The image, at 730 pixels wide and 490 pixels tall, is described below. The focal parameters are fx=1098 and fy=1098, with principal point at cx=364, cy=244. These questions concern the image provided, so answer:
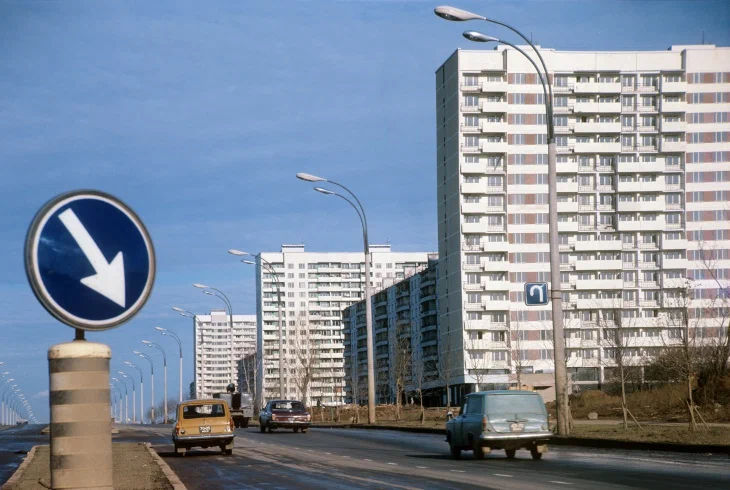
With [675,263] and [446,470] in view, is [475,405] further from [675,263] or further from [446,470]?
[675,263]

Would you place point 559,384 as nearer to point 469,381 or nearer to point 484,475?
point 484,475

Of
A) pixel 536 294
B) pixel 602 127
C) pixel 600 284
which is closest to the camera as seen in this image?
pixel 536 294

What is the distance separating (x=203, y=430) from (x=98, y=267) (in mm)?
27175

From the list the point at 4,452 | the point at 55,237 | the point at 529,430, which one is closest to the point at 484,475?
the point at 529,430

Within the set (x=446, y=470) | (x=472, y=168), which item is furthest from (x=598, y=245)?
(x=446, y=470)

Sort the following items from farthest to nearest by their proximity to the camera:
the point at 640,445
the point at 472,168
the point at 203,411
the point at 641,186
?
the point at 641,186 → the point at 472,168 → the point at 203,411 → the point at 640,445

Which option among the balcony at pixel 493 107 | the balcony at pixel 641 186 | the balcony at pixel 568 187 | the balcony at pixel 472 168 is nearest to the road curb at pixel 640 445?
the balcony at pixel 472 168

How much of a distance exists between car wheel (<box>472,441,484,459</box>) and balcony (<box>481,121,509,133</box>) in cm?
10492

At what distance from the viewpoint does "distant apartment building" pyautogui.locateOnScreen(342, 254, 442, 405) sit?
143250mm

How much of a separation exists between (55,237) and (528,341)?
411 ft

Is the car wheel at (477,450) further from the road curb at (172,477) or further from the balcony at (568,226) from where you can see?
the balcony at (568,226)

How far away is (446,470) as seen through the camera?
2159cm

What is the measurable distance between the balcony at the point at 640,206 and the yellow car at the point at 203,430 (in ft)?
346

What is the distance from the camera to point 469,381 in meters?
124
